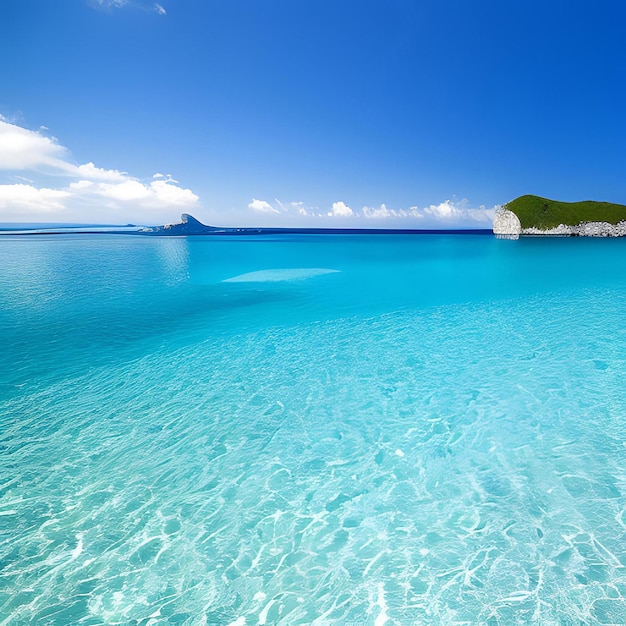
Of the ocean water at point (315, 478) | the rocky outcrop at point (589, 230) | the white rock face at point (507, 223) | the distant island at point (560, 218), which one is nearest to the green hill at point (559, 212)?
the distant island at point (560, 218)

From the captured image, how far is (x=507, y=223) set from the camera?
16412cm

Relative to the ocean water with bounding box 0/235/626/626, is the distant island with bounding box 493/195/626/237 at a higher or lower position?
higher

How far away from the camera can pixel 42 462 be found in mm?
8836

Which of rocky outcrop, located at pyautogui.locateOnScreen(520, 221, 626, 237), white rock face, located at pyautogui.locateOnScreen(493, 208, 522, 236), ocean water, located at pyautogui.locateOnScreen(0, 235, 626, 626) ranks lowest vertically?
ocean water, located at pyautogui.locateOnScreen(0, 235, 626, 626)

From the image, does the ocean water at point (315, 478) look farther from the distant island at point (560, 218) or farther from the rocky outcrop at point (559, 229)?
the distant island at point (560, 218)

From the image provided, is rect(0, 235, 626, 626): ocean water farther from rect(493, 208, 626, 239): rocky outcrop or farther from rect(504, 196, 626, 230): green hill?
rect(504, 196, 626, 230): green hill

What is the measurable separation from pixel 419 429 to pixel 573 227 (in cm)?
17374

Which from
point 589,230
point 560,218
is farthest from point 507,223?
point 589,230

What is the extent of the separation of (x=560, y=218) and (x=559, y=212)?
6.37 metres

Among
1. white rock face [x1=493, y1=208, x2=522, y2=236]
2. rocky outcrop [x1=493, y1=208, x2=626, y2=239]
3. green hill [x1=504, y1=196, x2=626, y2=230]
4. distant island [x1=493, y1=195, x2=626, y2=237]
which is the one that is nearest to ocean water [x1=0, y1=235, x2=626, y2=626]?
rocky outcrop [x1=493, y1=208, x2=626, y2=239]

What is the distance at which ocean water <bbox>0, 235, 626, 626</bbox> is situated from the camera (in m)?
5.66

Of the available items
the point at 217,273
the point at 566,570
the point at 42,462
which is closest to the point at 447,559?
the point at 566,570

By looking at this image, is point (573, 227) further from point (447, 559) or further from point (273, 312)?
point (447, 559)

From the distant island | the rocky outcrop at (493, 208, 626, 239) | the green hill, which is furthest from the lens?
the green hill
